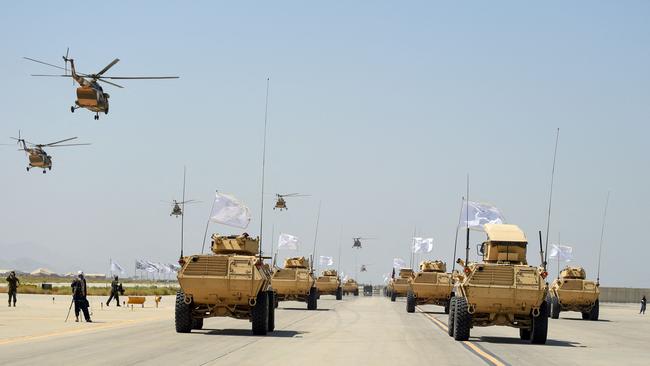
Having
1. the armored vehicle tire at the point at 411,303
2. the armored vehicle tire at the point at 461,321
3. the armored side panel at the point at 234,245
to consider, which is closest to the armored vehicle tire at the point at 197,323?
the armored side panel at the point at 234,245

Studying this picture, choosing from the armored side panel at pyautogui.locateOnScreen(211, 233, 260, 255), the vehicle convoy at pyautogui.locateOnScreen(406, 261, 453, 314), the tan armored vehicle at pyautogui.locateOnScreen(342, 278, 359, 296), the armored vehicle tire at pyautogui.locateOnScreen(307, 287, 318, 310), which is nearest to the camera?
the armored side panel at pyautogui.locateOnScreen(211, 233, 260, 255)

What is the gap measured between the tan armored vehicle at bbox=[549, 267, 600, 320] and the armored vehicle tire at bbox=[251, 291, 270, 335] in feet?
76.0

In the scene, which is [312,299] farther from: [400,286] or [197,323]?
[400,286]

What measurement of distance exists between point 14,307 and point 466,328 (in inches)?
865

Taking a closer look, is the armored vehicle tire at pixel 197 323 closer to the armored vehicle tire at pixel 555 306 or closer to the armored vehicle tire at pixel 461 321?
the armored vehicle tire at pixel 461 321

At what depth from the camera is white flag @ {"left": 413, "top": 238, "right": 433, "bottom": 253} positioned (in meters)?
79.3

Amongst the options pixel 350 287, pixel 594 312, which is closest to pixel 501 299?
pixel 594 312

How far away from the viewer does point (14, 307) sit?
39.9m

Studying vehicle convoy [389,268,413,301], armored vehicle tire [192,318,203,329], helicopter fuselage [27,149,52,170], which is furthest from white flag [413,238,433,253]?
armored vehicle tire [192,318,203,329]

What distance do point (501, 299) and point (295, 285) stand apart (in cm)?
2260

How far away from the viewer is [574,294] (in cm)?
4547

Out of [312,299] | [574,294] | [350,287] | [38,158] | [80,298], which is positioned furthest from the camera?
[350,287]

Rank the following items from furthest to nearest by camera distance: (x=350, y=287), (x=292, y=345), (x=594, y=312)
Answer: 1. (x=350, y=287)
2. (x=594, y=312)
3. (x=292, y=345)

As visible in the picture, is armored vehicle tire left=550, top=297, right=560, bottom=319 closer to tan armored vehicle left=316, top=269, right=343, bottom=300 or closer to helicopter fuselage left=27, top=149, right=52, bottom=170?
tan armored vehicle left=316, top=269, right=343, bottom=300
